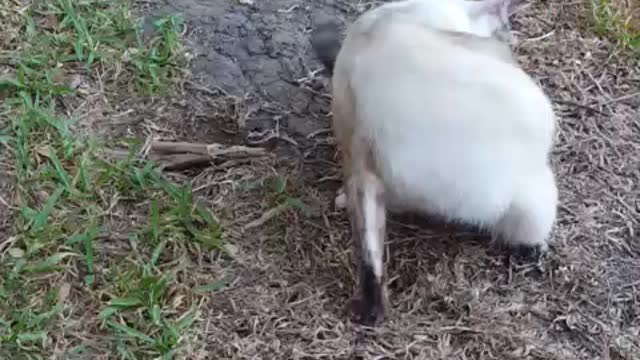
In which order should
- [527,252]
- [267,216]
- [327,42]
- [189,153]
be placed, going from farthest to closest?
1. [327,42]
2. [189,153]
3. [267,216]
4. [527,252]

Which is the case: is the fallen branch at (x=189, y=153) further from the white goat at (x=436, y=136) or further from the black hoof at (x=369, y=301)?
the black hoof at (x=369, y=301)

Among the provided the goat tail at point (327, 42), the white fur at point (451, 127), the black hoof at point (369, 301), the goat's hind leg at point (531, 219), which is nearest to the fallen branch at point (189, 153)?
the goat tail at point (327, 42)

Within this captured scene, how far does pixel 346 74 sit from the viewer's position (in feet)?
8.68

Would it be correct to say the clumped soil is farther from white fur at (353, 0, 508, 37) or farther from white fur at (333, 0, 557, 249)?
white fur at (353, 0, 508, 37)

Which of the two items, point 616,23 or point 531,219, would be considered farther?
point 616,23

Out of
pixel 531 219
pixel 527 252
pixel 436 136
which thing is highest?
pixel 436 136

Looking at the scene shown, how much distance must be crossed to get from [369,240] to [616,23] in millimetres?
1314

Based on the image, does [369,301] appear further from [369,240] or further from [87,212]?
[87,212]

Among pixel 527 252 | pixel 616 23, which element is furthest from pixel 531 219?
pixel 616 23

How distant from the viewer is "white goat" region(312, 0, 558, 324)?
2.46 m

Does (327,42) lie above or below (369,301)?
above

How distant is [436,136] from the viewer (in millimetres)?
2447

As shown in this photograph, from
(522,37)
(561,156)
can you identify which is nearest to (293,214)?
(561,156)

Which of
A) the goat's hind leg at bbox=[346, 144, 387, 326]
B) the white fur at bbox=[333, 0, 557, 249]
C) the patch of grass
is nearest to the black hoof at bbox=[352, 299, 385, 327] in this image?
the goat's hind leg at bbox=[346, 144, 387, 326]
